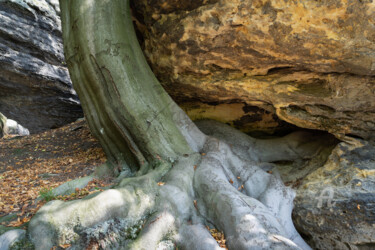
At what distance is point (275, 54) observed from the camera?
168 inches

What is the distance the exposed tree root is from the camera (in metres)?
2.74

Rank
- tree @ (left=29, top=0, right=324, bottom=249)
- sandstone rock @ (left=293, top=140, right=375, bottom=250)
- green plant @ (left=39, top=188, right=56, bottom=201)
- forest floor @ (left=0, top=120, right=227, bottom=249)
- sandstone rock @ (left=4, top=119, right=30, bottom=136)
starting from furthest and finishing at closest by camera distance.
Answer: sandstone rock @ (left=4, top=119, right=30, bottom=136), sandstone rock @ (left=293, top=140, right=375, bottom=250), green plant @ (left=39, top=188, right=56, bottom=201), forest floor @ (left=0, top=120, right=227, bottom=249), tree @ (left=29, top=0, right=324, bottom=249)

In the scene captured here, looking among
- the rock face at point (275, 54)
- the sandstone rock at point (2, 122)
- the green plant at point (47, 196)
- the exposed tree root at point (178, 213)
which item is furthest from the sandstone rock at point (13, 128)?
the exposed tree root at point (178, 213)

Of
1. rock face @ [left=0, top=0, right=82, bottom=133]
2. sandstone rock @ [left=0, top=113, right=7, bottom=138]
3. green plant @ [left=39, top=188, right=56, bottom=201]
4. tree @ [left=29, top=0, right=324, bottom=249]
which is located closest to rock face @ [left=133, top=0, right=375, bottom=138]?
tree @ [left=29, top=0, right=324, bottom=249]

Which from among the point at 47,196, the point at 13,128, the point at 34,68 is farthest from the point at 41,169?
the point at 13,128

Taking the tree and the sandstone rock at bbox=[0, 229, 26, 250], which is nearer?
the sandstone rock at bbox=[0, 229, 26, 250]

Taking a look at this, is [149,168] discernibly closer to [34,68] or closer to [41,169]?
[41,169]

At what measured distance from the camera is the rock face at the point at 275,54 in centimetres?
368

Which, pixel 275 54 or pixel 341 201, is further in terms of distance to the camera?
pixel 275 54

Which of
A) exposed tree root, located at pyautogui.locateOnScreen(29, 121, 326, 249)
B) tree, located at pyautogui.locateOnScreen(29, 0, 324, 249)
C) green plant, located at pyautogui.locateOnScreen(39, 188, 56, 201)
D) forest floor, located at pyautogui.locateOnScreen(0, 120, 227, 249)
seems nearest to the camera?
exposed tree root, located at pyautogui.locateOnScreen(29, 121, 326, 249)

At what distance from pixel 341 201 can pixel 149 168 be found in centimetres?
284

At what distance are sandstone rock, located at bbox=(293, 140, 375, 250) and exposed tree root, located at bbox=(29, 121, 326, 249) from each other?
0.29 metres

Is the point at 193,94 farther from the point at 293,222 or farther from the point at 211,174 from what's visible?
the point at 293,222

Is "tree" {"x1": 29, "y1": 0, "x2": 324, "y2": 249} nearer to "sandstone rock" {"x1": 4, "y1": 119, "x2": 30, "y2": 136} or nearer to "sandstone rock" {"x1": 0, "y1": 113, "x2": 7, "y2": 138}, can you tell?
"sandstone rock" {"x1": 0, "y1": 113, "x2": 7, "y2": 138}
